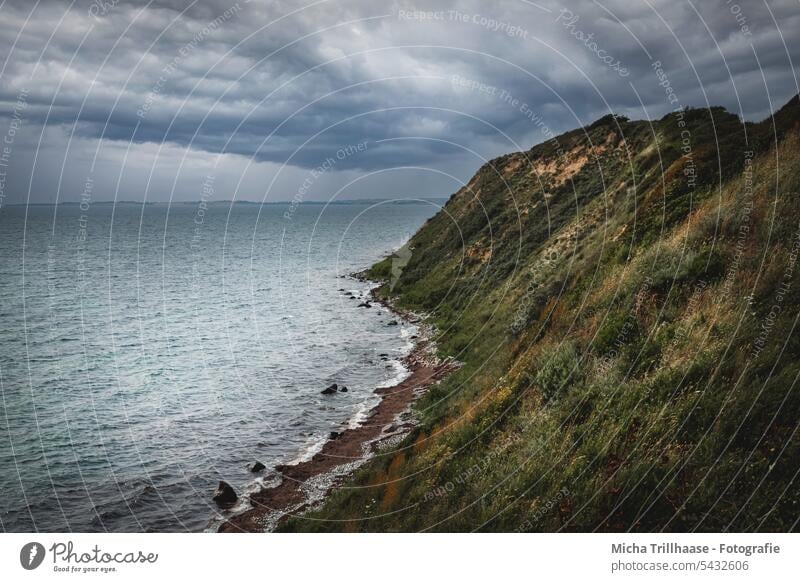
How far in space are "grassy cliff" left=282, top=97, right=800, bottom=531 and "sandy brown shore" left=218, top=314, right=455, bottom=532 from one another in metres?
3.58

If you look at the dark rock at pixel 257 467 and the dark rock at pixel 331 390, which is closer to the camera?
the dark rock at pixel 257 467

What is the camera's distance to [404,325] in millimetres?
51375

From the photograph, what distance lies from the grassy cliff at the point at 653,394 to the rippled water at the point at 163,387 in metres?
10.8

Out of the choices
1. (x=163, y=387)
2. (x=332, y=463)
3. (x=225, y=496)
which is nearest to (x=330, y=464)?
(x=332, y=463)

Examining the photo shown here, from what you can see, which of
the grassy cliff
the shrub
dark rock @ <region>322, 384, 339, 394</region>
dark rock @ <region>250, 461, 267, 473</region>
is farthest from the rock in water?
the shrub

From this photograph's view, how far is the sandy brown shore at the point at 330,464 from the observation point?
20797 mm

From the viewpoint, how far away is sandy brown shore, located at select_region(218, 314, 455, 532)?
2080 centimetres

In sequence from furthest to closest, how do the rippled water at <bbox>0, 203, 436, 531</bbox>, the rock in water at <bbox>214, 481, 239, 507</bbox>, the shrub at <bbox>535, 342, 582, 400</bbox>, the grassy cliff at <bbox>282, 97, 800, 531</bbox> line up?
the rippled water at <bbox>0, 203, 436, 531</bbox>
the rock in water at <bbox>214, 481, 239, 507</bbox>
the shrub at <bbox>535, 342, 582, 400</bbox>
the grassy cliff at <bbox>282, 97, 800, 531</bbox>

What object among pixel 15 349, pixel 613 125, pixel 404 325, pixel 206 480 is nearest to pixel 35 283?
pixel 15 349

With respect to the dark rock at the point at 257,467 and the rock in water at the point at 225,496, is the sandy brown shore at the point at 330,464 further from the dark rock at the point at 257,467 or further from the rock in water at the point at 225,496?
the rock in water at the point at 225,496
